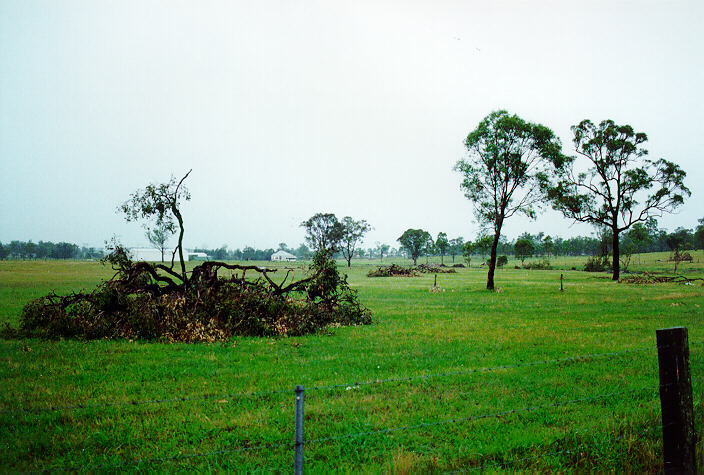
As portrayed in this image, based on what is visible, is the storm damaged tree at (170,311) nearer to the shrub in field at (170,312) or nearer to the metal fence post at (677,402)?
the shrub in field at (170,312)

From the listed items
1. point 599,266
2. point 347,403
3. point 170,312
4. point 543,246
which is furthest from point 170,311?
point 543,246

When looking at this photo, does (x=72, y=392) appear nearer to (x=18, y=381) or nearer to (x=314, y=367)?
(x=18, y=381)

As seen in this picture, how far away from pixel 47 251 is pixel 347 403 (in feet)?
304

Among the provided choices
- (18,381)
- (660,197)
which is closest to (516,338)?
(18,381)

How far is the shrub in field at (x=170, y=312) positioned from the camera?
1383 cm

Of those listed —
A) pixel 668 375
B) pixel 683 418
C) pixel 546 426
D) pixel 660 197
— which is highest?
pixel 660 197

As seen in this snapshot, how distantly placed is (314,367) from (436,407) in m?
3.64

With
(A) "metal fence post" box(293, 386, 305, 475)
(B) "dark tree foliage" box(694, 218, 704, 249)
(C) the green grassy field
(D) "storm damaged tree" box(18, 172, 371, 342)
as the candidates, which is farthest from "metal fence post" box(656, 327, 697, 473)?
(B) "dark tree foliage" box(694, 218, 704, 249)

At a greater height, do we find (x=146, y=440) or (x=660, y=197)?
(x=660, y=197)

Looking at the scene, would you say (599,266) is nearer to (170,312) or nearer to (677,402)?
(170,312)

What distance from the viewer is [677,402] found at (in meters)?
5.29

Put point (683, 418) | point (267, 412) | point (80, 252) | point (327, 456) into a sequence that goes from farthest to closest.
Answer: point (80, 252)
point (267, 412)
point (327, 456)
point (683, 418)

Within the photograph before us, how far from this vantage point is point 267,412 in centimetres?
733

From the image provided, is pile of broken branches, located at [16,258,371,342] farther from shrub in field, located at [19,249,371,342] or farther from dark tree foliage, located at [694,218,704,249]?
dark tree foliage, located at [694,218,704,249]
